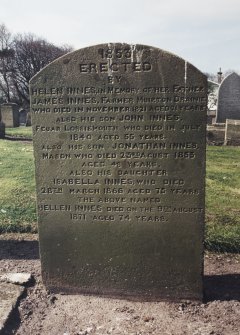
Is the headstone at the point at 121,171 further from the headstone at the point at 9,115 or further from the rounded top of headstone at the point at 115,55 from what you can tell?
the headstone at the point at 9,115

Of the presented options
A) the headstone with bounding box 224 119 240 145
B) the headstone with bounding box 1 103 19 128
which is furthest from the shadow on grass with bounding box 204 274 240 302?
the headstone with bounding box 1 103 19 128

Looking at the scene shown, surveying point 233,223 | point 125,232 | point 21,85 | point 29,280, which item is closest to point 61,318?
point 29,280

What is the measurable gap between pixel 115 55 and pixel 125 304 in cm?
255

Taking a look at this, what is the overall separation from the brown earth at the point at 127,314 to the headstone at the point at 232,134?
11121 millimetres

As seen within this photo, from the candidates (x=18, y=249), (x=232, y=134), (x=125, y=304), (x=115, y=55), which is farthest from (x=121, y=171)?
(x=232, y=134)

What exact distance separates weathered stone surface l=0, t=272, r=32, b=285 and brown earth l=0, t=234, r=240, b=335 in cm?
10

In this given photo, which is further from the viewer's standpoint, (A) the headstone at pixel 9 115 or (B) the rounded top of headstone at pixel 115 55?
(A) the headstone at pixel 9 115

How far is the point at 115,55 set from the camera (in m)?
3.55

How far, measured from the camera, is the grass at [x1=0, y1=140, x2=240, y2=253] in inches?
212

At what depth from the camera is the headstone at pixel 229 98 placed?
61.0 ft

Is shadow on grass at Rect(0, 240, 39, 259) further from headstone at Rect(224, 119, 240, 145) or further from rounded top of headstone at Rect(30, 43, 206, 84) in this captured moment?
headstone at Rect(224, 119, 240, 145)

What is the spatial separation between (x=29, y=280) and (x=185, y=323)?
1.80 metres

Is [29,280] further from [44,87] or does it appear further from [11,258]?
[44,87]

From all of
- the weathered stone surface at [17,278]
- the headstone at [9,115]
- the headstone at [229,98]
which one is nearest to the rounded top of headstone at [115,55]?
the weathered stone surface at [17,278]
